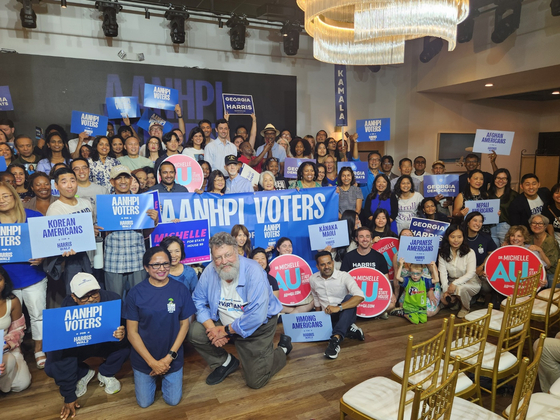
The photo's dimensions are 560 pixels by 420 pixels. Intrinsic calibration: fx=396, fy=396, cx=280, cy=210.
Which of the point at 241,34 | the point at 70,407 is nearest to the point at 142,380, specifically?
the point at 70,407

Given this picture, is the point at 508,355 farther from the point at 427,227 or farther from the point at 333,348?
the point at 427,227

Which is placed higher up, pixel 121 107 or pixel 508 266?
pixel 121 107

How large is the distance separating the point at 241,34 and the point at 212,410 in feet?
22.6

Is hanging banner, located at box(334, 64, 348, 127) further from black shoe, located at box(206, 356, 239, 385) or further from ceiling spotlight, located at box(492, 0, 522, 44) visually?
black shoe, located at box(206, 356, 239, 385)

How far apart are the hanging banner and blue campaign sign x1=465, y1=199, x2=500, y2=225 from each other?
3.23 m

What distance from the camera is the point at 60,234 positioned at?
3.29 m

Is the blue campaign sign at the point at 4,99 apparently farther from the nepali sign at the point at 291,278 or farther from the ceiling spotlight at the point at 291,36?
the ceiling spotlight at the point at 291,36

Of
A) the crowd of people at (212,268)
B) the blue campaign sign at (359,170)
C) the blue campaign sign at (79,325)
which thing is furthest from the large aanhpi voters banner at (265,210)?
the blue campaign sign at (79,325)

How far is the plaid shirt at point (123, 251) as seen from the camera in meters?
3.55

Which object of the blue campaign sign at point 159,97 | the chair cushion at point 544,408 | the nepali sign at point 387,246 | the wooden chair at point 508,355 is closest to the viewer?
the chair cushion at point 544,408

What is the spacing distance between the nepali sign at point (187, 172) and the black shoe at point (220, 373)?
218 centimetres

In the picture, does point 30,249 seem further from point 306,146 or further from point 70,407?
point 306,146

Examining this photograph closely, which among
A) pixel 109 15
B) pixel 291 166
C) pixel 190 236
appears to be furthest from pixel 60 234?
pixel 109 15

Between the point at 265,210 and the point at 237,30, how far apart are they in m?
4.62
